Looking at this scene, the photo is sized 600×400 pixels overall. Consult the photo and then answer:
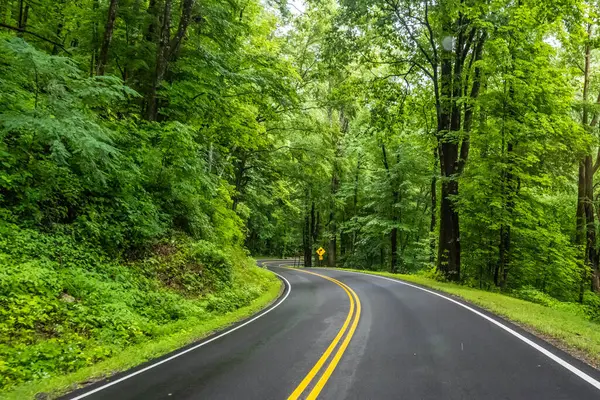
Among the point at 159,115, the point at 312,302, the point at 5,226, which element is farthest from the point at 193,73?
the point at 312,302

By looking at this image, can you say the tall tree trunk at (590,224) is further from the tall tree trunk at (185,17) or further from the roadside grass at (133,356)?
the tall tree trunk at (185,17)

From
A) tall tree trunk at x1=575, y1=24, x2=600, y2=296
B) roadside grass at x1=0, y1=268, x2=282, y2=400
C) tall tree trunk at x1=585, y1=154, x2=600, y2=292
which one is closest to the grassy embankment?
roadside grass at x1=0, y1=268, x2=282, y2=400

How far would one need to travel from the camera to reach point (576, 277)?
19578mm

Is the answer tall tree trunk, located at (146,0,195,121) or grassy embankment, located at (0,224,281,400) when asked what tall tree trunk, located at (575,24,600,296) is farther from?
tall tree trunk, located at (146,0,195,121)

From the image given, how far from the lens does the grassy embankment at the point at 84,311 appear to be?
6.16 meters

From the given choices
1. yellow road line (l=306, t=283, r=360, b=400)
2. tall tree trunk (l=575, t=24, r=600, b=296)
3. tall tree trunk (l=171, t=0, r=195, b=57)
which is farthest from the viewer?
tall tree trunk (l=575, t=24, r=600, b=296)

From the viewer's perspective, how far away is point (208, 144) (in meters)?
16.7

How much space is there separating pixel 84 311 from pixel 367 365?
18.7ft

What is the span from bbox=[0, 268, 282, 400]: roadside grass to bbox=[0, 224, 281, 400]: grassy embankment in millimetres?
15

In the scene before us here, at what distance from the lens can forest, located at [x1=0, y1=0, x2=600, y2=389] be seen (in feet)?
26.0

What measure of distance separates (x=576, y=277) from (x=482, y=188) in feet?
26.3

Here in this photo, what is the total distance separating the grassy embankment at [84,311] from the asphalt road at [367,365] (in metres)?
0.81

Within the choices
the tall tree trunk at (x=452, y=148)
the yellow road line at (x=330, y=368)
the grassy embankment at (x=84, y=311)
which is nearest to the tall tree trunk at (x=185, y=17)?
the grassy embankment at (x=84, y=311)

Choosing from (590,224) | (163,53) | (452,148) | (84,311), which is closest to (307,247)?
(452,148)
